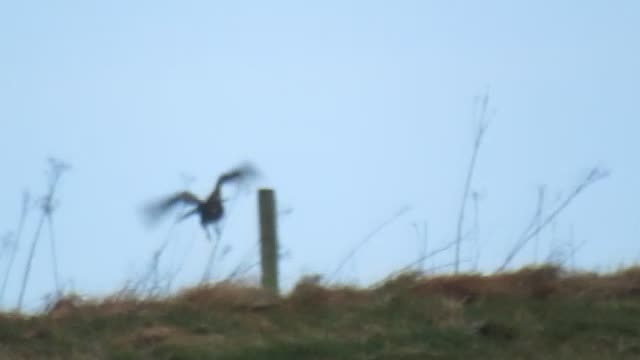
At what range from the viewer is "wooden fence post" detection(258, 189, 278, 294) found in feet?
31.8

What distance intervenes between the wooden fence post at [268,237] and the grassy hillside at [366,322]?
1.54ft

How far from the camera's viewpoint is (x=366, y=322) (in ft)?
28.4

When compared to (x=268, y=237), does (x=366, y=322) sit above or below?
below

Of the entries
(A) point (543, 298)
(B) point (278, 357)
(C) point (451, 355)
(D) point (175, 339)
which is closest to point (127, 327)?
(D) point (175, 339)

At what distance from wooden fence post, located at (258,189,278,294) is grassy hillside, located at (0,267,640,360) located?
0.47 metres

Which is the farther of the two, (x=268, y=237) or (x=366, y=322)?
(x=268, y=237)

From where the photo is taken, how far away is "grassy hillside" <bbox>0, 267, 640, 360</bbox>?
26.9 ft

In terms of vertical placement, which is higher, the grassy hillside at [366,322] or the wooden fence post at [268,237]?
the wooden fence post at [268,237]

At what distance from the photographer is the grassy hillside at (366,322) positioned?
8.20 metres

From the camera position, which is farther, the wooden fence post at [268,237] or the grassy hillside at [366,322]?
the wooden fence post at [268,237]

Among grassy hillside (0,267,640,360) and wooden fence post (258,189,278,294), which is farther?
A: wooden fence post (258,189,278,294)

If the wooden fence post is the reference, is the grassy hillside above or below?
below

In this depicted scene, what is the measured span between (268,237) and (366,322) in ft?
4.37

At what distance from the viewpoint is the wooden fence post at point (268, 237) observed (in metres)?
9.69
